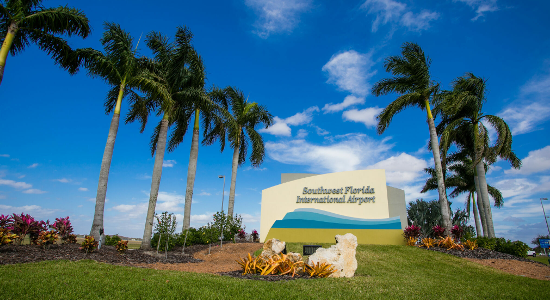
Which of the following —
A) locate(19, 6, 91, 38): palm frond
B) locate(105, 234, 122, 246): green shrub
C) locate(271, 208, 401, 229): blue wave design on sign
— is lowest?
locate(105, 234, 122, 246): green shrub

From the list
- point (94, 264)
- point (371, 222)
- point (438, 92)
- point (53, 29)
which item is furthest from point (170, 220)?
point (438, 92)

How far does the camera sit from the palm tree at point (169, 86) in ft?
51.7

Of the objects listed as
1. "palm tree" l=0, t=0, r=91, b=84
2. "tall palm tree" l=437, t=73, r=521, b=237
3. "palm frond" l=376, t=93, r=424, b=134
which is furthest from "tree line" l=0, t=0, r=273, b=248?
"tall palm tree" l=437, t=73, r=521, b=237

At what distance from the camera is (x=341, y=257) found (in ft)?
28.2

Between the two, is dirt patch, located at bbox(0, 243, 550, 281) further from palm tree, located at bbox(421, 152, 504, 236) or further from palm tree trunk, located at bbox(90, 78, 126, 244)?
palm tree, located at bbox(421, 152, 504, 236)

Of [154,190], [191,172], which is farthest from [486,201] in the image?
[154,190]

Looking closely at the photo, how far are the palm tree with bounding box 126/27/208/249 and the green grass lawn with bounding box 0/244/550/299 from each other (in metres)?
8.45

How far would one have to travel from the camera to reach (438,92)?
19.2 metres

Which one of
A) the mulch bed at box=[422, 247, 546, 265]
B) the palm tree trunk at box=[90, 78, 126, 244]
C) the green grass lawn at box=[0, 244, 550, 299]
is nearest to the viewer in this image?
the green grass lawn at box=[0, 244, 550, 299]

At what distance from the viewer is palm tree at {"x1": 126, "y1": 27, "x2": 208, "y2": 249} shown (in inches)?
621

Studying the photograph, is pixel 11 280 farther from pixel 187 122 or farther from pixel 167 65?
pixel 187 122

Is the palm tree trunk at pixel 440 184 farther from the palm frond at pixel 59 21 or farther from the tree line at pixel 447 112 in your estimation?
the palm frond at pixel 59 21

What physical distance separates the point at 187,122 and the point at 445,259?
18.0 m

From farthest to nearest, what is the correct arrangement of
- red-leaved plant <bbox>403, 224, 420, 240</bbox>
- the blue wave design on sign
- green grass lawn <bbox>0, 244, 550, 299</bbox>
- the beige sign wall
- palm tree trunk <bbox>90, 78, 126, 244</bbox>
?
1. the beige sign wall
2. the blue wave design on sign
3. red-leaved plant <bbox>403, 224, 420, 240</bbox>
4. palm tree trunk <bbox>90, 78, 126, 244</bbox>
5. green grass lawn <bbox>0, 244, 550, 299</bbox>
